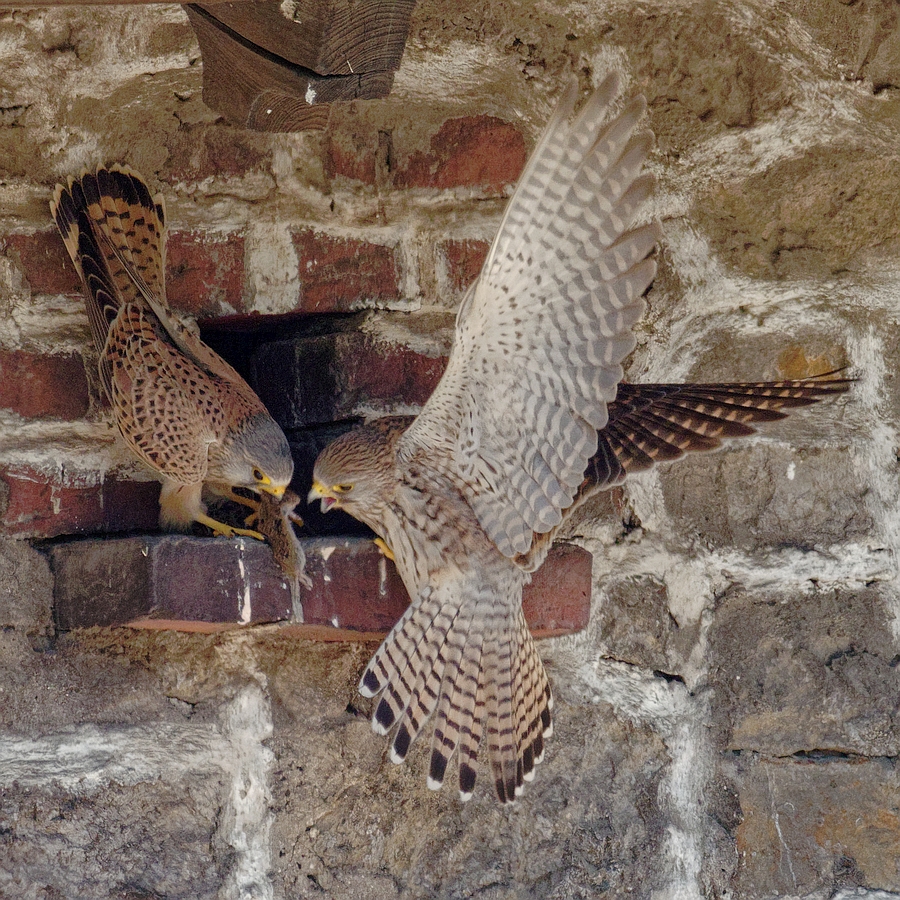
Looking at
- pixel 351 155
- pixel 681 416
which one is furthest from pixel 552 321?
pixel 351 155

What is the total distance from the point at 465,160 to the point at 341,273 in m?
0.30

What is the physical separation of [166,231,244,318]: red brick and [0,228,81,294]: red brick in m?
0.16

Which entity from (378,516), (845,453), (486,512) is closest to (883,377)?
(845,453)

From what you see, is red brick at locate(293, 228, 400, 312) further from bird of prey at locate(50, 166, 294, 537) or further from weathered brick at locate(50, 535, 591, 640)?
weathered brick at locate(50, 535, 591, 640)

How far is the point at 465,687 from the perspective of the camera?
1.94 m

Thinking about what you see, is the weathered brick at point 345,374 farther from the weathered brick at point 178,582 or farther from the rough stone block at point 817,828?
the rough stone block at point 817,828

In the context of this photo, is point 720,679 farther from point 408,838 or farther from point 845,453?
point 408,838

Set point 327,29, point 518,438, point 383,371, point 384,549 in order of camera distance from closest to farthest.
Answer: point 327,29
point 518,438
point 384,549
point 383,371

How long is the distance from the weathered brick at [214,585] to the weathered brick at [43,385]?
0.23 m

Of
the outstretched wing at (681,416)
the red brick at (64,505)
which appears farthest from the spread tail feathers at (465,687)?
the red brick at (64,505)

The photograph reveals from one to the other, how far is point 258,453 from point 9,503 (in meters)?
0.39

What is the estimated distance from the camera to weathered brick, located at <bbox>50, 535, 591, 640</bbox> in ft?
5.46

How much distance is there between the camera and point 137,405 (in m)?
1.78

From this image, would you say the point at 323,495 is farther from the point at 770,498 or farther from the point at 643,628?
the point at 770,498
